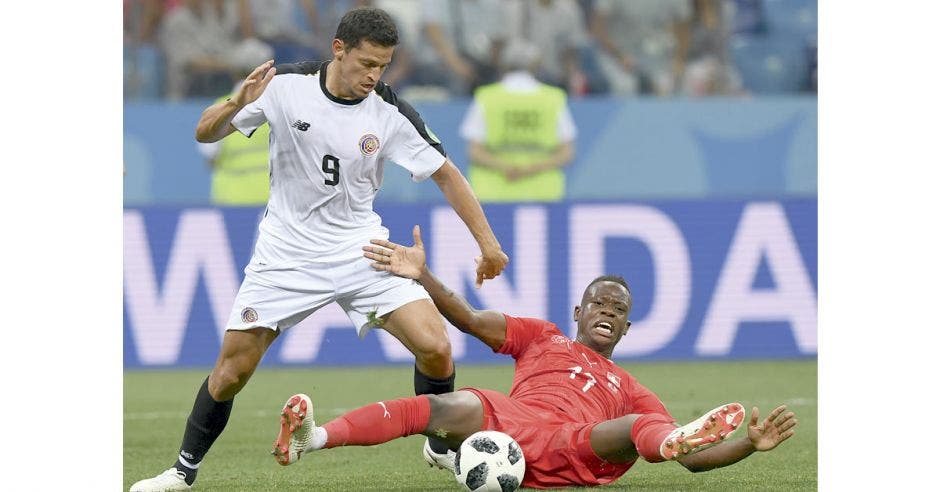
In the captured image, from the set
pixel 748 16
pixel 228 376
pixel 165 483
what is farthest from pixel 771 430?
pixel 748 16

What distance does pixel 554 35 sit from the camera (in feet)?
47.7

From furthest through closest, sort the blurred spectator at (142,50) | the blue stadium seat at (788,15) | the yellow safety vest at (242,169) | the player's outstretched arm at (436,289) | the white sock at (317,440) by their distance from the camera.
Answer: the blue stadium seat at (788,15), the blurred spectator at (142,50), the yellow safety vest at (242,169), the player's outstretched arm at (436,289), the white sock at (317,440)

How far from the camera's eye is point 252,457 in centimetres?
768

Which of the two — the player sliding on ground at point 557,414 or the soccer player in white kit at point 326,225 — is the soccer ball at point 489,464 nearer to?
the player sliding on ground at point 557,414

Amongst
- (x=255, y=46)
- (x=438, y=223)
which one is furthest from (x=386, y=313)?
(x=255, y=46)

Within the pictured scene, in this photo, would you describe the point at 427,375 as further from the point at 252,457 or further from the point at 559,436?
the point at 252,457

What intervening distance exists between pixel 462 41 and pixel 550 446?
8.77 meters

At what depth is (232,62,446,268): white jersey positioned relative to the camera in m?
6.50

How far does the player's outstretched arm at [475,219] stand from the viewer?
6586 millimetres

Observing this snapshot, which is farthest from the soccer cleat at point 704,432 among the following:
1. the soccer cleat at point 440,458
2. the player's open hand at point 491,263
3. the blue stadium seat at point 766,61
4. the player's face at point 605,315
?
the blue stadium seat at point 766,61

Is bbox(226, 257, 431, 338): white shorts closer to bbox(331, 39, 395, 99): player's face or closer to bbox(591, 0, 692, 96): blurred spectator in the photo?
bbox(331, 39, 395, 99): player's face

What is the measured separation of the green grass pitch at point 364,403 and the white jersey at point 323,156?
1.09 meters

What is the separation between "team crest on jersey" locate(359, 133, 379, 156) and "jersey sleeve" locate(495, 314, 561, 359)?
3.40ft

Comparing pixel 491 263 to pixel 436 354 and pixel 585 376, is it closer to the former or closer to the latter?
pixel 436 354
